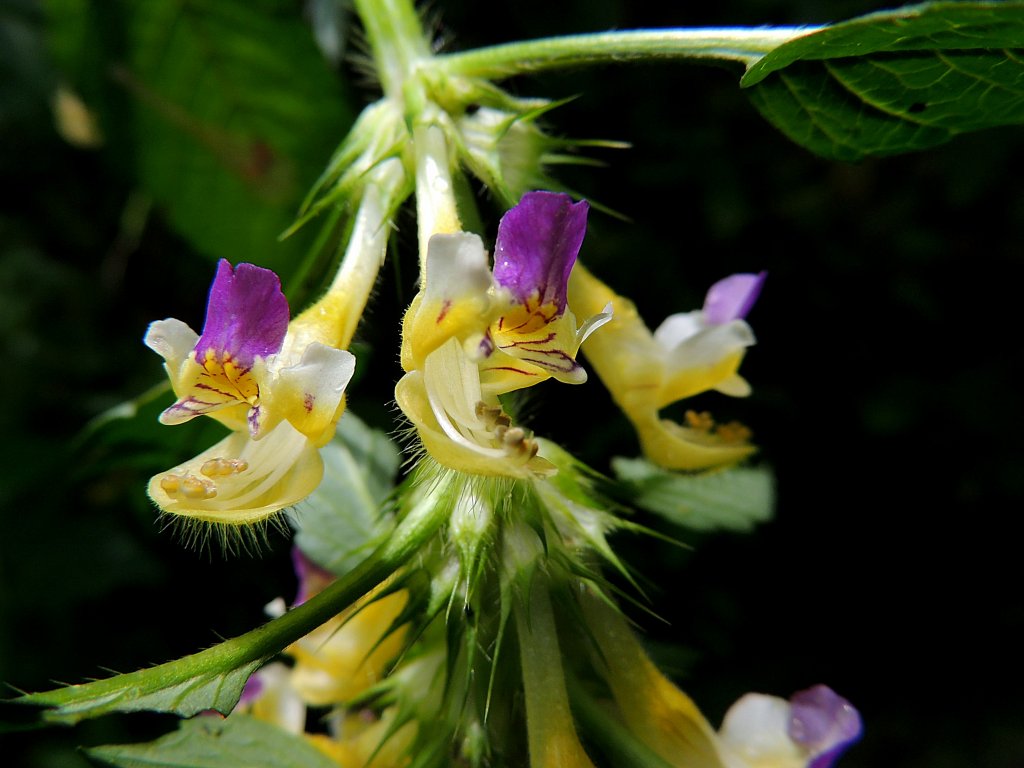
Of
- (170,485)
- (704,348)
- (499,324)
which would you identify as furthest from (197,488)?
(704,348)

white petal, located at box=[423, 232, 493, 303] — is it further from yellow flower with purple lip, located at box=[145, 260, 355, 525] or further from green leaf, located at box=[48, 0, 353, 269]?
green leaf, located at box=[48, 0, 353, 269]

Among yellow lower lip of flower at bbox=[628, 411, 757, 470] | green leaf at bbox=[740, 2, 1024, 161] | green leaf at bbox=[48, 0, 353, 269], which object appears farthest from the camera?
green leaf at bbox=[48, 0, 353, 269]

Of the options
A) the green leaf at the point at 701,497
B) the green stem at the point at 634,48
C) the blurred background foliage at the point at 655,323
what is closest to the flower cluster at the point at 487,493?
the green stem at the point at 634,48

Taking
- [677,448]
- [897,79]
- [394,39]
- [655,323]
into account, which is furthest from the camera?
[655,323]

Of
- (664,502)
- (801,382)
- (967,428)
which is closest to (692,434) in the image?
(664,502)

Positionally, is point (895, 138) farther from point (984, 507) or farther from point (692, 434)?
point (984, 507)

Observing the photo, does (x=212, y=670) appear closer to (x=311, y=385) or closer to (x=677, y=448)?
(x=311, y=385)

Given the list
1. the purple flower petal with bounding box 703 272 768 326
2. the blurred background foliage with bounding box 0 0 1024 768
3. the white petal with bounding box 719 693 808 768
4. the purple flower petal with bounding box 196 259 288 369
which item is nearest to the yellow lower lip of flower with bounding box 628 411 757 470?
the purple flower petal with bounding box 703 272 768 326

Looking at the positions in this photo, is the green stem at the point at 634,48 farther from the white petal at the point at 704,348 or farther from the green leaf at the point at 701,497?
the green leaf at the point at 701,497
